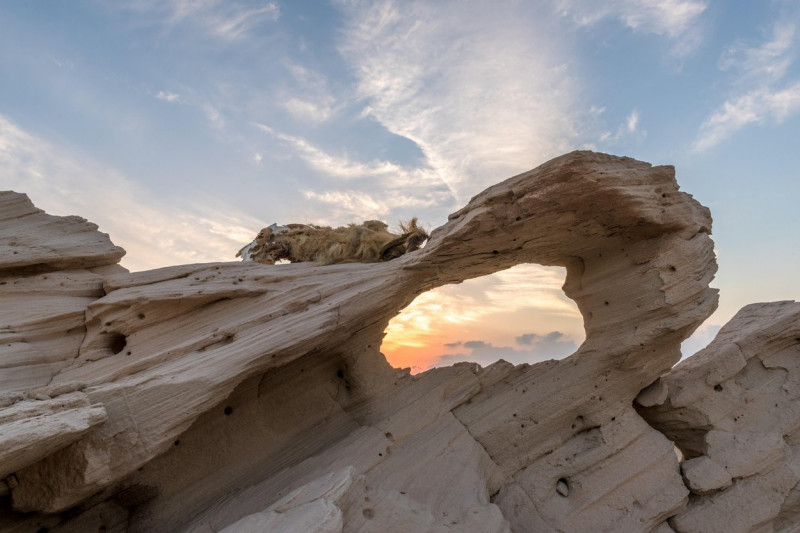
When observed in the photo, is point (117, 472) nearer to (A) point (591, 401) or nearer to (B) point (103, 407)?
(B) point (103, 407)

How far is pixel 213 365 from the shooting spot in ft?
23.9

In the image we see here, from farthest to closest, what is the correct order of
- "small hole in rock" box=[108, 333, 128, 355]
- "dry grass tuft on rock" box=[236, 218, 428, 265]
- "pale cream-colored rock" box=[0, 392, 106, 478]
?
"dry grass tuft on rock" box=[236, 218, 428, 265]
"small hole in rock" box=[108, 333, 128, 355]
"pale cream-colored rock" box=[0, 392, 106, 478]

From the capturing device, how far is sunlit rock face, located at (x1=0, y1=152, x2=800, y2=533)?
7.30 m

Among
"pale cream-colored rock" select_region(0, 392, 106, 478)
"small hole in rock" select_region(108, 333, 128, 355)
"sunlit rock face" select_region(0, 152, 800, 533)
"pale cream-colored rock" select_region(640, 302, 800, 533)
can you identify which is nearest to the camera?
"pale cream-colored rock" select_region(0, 392, 106, 478)

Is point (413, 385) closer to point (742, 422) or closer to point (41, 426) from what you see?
point (41, 426)

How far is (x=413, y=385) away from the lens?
10500 millimetres

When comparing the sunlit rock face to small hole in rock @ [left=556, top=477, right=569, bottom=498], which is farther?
small hole in rock @ [left=556, top=477, right=569, bottom=498]

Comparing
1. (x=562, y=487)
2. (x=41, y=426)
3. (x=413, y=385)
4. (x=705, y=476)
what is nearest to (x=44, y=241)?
(x=41, y=426)

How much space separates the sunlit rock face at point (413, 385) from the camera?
7297 millimetres

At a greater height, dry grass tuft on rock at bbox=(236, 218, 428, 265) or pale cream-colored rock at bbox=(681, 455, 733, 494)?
dry grass tuft on rock at bbox=(236, 218, 428, 265)

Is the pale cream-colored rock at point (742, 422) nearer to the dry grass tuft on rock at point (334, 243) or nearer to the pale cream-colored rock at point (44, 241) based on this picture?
the dry grass tuft on rock at point (334, 243)

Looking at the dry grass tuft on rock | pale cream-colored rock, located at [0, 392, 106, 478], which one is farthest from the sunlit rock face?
the dry grass tuft on rock

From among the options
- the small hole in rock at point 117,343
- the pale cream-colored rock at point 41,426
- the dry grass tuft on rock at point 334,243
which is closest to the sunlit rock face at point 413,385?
the small hole in rock at point 117,343

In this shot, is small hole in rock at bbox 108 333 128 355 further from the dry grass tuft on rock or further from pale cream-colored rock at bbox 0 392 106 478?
the dry grass tuft on rock
